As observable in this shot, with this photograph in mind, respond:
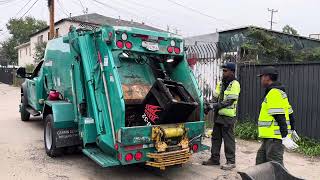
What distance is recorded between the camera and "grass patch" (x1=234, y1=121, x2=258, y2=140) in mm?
8350

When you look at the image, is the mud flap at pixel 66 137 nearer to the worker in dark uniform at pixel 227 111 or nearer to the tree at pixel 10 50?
the worker in dark uniform at pixel 227 111

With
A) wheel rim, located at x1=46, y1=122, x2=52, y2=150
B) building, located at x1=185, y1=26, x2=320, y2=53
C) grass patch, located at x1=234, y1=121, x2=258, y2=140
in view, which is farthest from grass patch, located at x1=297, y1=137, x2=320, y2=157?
building, located at x1=185, y1=26, x2=320, y2=53

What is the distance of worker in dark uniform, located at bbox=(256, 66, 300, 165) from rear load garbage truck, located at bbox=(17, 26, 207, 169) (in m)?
1.11

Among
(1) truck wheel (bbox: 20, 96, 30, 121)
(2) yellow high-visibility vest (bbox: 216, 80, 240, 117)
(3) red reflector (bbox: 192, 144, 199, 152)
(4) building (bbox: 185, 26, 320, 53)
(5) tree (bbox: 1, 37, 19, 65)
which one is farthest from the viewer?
(5) tree (bbox: 1, 37, 19, 65)

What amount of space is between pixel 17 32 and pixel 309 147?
6196cm

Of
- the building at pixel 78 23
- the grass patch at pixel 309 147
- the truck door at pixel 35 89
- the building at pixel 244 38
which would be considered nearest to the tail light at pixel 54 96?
the truck door at pixel 35 89

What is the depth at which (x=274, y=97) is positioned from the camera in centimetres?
436

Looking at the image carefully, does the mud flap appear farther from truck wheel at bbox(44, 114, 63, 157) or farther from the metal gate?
the metal gate

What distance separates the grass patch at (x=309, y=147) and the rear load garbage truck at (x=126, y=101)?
2.56 meters

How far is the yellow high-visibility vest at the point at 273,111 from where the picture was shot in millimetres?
4332

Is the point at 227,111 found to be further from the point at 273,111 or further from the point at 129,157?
the point at 129,157

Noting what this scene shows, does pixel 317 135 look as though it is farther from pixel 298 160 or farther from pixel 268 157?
pixel 268 157

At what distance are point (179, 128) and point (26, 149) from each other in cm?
345

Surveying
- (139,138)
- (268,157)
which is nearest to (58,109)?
(139,138)
